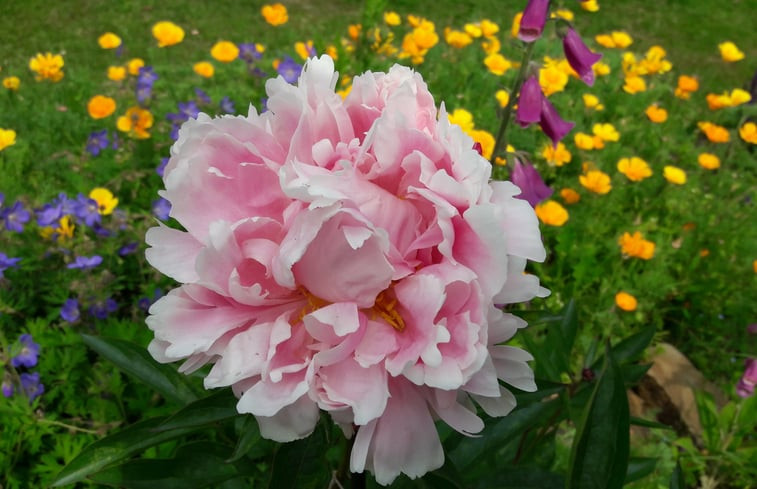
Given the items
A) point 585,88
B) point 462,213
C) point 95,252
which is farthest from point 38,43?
point 462,213

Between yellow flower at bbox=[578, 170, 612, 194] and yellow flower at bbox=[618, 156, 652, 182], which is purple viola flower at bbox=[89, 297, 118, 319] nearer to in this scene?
yellow flower at bbox=[578, 170, 612, 194]

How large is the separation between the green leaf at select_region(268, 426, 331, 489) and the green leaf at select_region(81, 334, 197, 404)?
0.35 meters

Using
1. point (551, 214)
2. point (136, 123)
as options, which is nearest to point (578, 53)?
point (551, 214)

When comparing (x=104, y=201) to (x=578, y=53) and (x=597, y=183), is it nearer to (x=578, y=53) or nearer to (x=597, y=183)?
(x=578, y=53)

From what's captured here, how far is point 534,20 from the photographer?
1.54m

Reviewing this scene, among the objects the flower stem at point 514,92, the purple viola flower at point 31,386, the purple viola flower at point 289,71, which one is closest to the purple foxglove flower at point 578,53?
the flower stem at point 514,92

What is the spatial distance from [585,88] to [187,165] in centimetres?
384

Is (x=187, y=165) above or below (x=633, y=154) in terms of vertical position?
above

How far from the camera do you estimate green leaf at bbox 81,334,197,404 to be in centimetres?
113

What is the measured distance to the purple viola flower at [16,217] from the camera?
6.43 feet

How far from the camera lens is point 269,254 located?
70 centimetres

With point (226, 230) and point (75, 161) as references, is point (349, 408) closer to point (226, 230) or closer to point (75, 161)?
point (226, 230)

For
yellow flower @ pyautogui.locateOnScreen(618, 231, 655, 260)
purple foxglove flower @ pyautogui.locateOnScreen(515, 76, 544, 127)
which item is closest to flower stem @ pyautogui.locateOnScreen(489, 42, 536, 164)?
purple foxglove flower @ pyautogui.locateOnScreen(515, 76, 544, 127)

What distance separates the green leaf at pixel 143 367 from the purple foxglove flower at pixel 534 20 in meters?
1.17
